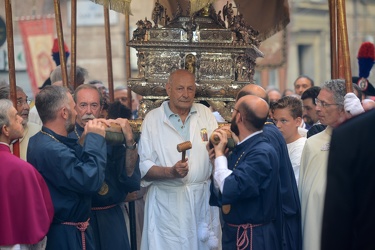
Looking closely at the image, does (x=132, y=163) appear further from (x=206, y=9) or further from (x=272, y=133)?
(x=206, y=9)

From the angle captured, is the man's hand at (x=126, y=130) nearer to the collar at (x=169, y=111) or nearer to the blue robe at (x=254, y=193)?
the collar at (x=169, y=111)

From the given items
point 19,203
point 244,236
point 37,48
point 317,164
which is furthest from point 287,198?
point 37,48

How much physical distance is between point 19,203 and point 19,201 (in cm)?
1

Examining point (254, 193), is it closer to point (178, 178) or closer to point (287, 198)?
point (287, 198)

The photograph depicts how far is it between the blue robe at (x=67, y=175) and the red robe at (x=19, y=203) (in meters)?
0.30

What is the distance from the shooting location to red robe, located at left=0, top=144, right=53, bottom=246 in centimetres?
566

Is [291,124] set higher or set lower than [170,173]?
higher

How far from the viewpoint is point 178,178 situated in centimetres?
708

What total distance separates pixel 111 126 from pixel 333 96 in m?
1.61

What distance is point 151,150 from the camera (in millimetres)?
7203

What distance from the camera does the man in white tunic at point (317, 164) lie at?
684 centimetres

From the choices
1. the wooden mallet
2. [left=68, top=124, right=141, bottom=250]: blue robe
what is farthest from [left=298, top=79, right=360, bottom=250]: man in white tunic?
[left=68, top=124, right=141, bottom=250]: blue robe

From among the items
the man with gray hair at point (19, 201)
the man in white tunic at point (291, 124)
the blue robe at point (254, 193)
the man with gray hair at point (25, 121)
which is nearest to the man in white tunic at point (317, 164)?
the blue robe at point (254, 193)

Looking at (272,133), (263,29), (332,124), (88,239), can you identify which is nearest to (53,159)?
(88,239)
